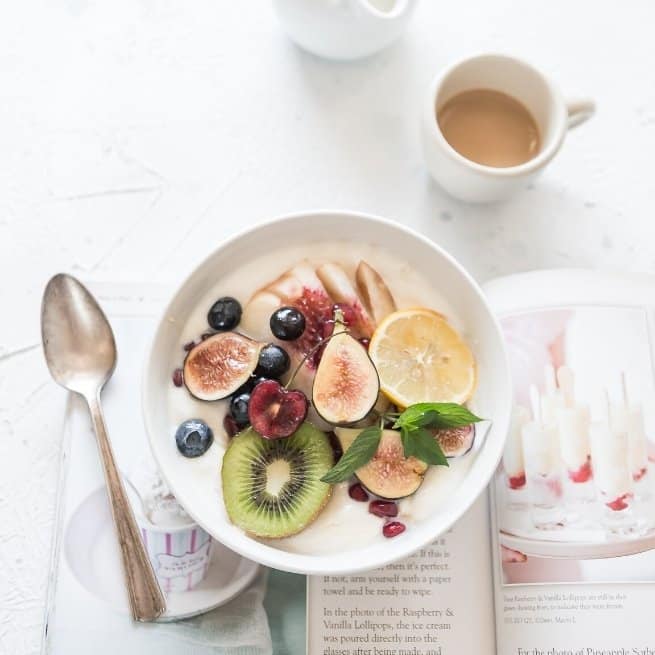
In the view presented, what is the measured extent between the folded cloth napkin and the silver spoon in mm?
40

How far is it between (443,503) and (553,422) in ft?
0.71

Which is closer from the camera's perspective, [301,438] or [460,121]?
[301,438]

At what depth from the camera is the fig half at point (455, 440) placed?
981mm

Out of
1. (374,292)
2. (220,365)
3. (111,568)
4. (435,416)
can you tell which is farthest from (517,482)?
(111,568)

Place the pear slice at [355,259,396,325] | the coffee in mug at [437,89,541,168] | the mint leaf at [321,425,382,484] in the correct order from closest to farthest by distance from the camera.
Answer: the mint leaf at [321,425,382,484] → the pear slice at [355,259,396,325] → the coffee in mug at [437,89,541,168]

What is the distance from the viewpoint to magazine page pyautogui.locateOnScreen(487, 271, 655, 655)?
1.03 meters

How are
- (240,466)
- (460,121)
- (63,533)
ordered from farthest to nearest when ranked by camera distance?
(460,121), (63,533), (240,466)

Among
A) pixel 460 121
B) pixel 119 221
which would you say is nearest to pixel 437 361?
pixel 460 121

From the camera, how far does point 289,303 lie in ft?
3.37

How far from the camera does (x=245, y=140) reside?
1232 mm

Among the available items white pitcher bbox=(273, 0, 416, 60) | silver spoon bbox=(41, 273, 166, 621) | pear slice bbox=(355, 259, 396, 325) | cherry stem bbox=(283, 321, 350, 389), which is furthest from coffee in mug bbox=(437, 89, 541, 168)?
silver spoon bbox=(41, 273, 166, 621)

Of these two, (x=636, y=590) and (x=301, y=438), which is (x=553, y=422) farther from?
(x=301, y=438)

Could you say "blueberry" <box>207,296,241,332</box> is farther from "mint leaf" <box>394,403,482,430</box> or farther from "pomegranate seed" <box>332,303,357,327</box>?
"mint leaf" <box>394,403,482,430</box>

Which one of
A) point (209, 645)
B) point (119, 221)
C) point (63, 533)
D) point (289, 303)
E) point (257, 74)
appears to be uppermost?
point (257, 74)
